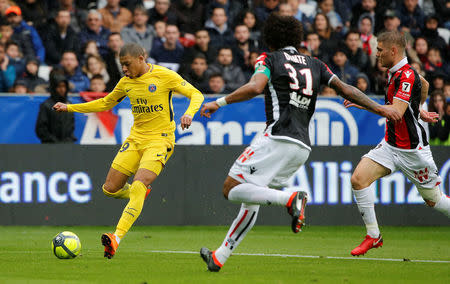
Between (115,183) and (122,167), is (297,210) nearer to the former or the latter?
(122,167)

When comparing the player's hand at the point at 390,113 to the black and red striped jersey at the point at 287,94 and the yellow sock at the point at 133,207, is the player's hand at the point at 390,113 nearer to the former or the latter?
the black and red striped jersey at the point at 287,94

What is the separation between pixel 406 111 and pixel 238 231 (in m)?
2.59

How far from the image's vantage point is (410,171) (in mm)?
8953

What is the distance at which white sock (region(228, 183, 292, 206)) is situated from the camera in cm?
699

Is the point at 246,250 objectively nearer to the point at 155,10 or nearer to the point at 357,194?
the point at 357,194

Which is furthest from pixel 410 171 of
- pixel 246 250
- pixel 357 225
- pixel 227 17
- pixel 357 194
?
pixel 227 17

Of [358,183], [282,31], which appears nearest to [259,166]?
[282,31]

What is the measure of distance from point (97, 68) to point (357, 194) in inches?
281

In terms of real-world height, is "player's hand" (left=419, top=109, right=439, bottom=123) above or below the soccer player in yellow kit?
above

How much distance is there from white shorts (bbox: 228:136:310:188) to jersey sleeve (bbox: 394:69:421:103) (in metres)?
1.71

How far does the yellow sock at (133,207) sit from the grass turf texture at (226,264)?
38 cm

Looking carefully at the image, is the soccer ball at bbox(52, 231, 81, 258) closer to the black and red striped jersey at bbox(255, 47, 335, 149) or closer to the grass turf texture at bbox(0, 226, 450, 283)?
the grass turf texture at bbox(0, 226, 450, 283)

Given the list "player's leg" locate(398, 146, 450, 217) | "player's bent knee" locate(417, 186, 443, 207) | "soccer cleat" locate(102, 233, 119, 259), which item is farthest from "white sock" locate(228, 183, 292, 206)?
"player's bent knee" locate(417, 186, 443, 207)

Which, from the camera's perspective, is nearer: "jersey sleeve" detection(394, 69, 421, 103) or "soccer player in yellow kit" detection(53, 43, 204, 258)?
"jersey sleeve" detection(394, 69, 421, 103)
